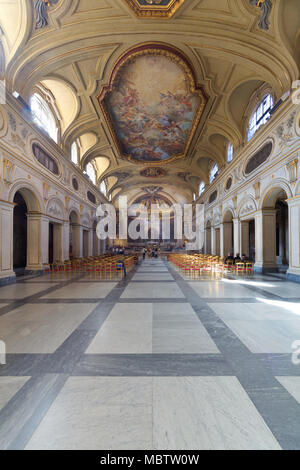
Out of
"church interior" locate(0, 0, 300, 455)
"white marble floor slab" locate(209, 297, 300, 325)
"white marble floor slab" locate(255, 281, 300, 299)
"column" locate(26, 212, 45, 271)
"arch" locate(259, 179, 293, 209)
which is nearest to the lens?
"church interior" locate(0, 0, 300, 455)

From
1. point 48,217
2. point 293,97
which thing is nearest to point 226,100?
point 293,97

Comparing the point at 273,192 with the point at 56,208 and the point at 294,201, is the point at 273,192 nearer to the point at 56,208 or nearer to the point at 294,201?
the point at 294,201

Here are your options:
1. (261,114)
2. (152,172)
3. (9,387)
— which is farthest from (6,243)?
(152,172)

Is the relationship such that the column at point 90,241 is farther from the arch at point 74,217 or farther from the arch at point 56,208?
the arch at point 56,208

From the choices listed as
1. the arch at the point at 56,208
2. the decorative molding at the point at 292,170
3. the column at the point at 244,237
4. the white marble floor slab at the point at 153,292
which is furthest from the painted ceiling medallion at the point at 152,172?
Result: the white marble floor slab at the point at 153,292

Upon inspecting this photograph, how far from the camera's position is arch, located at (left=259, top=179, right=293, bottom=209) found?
9270 millimetres

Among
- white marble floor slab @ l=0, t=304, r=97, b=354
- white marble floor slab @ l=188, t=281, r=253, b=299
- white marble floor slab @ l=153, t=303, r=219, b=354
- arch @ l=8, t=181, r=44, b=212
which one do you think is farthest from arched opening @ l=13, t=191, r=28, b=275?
white marble floor slab @ l=153, t=303, r=219, b=354

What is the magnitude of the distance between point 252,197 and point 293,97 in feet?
16.1

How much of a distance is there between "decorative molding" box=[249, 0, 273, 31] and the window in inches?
133

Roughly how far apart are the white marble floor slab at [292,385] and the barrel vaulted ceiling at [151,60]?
10884 millimetres

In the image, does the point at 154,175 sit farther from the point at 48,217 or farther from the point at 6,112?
the point at 6,112

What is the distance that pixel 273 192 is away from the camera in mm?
10500

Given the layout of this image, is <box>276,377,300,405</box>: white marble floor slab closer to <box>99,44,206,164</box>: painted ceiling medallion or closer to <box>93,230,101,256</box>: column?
<box>99,44,206,164</box>: painted ceiling medallion

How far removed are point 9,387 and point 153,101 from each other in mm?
15141
